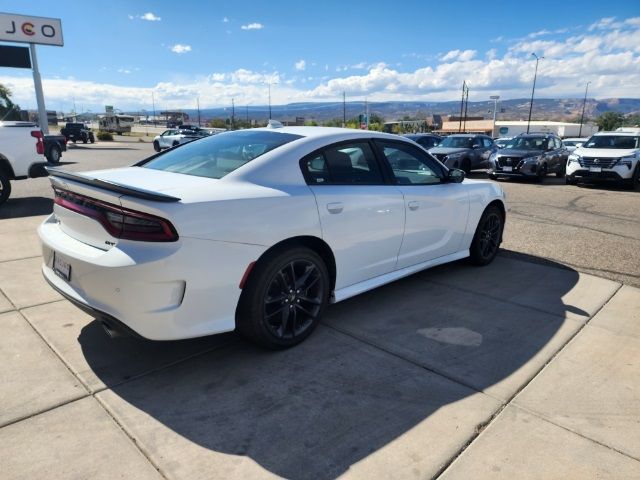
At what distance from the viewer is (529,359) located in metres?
3.35

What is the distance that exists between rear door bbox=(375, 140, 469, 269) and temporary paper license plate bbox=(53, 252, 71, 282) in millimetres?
2593

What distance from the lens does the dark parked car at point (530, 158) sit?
14.5 meters

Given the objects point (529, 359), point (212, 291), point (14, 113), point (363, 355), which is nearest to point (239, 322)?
point (212, 291)

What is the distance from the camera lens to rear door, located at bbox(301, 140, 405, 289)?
3453 mm

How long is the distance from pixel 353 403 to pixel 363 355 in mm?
599

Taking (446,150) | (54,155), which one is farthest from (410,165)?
(54,155)

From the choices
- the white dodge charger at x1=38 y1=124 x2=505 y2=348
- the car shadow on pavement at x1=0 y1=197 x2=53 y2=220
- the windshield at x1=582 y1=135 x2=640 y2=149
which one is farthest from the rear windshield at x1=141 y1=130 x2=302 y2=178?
the windshield at x1=582 y1=135 x2=640 y2=149

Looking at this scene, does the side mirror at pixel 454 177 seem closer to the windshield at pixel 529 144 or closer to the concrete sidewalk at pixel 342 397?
the concrete sidewalk at pixel 342 397

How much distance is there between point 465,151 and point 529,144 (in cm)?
205

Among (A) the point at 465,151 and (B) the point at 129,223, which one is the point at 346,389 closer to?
(B) the point at 129,223

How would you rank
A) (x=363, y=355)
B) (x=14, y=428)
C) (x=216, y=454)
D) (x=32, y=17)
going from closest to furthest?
(x=216, y=454)
(x=14, y=428)
(x=363, y=355)
(x=32, y=17)

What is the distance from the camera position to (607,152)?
43.5ft

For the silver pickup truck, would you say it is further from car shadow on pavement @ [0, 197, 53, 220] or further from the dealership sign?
the dealership sign

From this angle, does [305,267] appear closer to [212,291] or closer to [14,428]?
[212,291]
